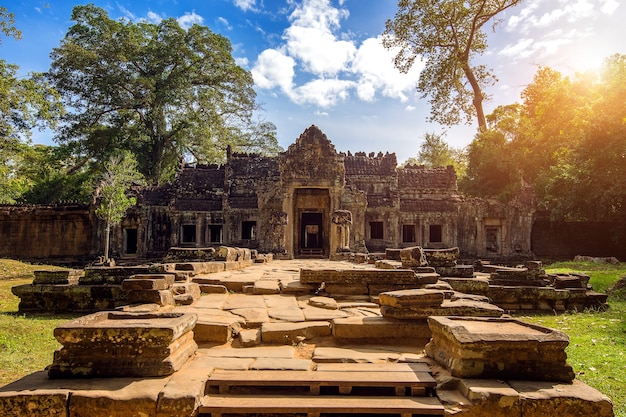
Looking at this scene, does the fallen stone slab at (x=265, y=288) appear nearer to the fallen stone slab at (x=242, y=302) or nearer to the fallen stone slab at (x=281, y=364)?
the fallen stone slab at (x=242, y=302)

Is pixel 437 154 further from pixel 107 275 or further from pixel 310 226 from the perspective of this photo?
pixel 107 275

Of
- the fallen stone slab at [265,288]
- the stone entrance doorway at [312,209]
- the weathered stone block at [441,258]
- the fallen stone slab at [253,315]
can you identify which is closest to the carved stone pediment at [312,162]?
the stone entrance doorway at [312,209]

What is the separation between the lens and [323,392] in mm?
3141

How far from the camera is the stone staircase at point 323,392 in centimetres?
284

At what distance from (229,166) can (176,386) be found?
23601 millimetres

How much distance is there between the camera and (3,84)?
1809cm

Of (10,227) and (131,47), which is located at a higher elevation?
(131,47)

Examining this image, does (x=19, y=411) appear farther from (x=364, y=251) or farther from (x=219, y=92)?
(x=219, y=92)

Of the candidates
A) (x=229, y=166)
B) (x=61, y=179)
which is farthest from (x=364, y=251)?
(x=61, y=179)

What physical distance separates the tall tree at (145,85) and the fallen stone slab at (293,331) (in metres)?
28.2

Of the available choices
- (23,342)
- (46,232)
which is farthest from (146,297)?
(46,232)

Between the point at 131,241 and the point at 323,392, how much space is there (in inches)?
970

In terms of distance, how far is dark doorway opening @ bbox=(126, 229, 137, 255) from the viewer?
24.8 metres

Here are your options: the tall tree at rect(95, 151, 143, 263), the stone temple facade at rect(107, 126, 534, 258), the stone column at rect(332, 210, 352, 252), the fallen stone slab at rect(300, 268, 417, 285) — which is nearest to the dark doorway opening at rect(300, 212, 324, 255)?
the stone temple facade at rect(107, 126, 534, 258)
